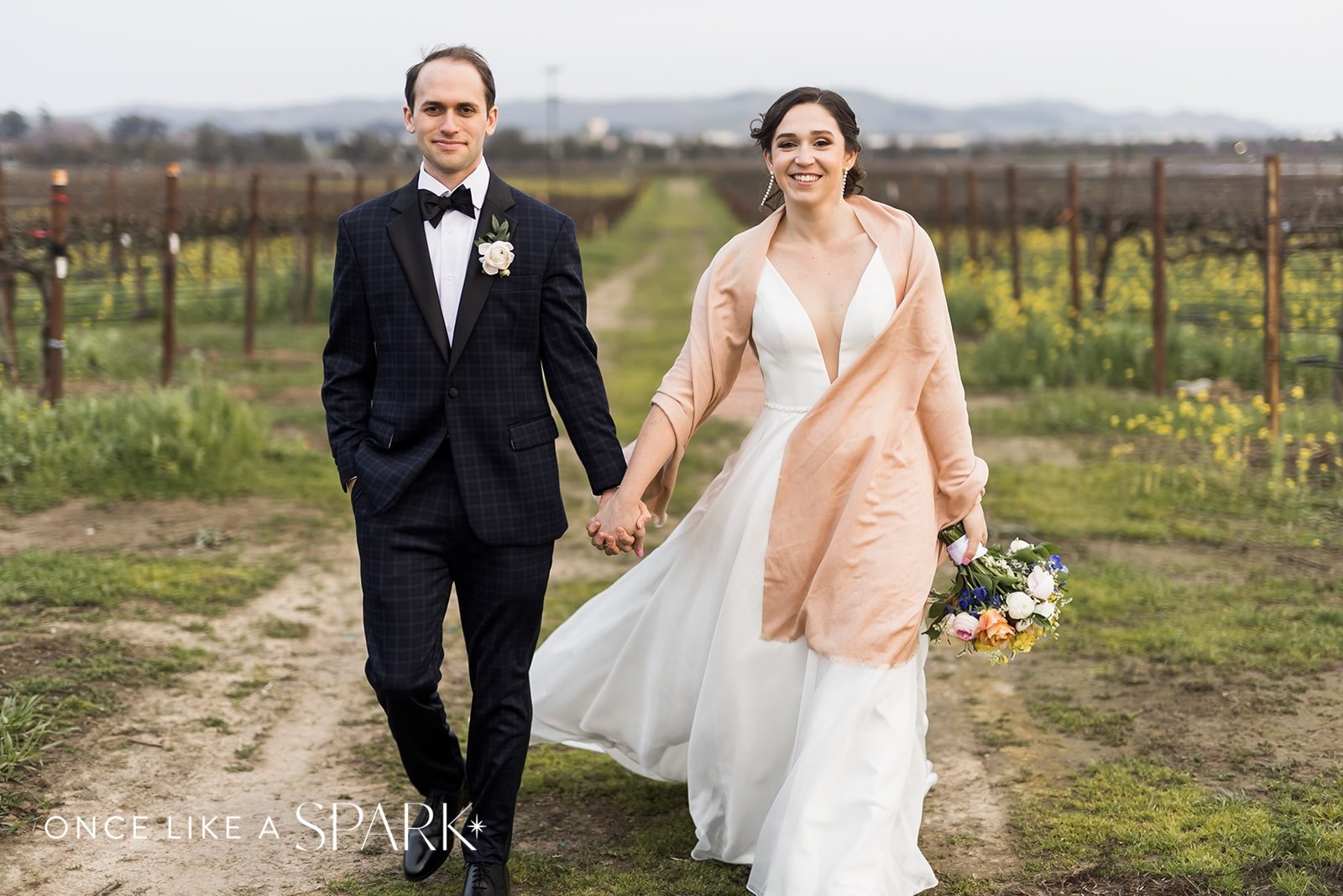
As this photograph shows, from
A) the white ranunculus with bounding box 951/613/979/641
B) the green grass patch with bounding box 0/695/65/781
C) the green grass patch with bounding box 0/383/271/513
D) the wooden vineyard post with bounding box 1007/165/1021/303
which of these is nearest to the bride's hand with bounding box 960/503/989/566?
the white ranunculus with bounding box 951/613/979/641

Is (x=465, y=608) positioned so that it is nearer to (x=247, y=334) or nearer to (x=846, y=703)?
(x=846, y=703)

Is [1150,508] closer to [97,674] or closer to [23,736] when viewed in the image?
[97,674]

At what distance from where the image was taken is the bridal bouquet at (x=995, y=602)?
3654mm

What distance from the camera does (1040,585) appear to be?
144 inches

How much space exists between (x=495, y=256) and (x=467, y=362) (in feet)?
0.86

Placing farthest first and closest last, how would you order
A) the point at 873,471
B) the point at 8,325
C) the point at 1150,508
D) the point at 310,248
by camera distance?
the point at 310,248
the point at 8,325
the point at 1150,508
the point at 873,471

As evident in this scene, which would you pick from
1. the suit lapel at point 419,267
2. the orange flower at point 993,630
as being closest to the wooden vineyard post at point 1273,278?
the orange flower at point 993,630

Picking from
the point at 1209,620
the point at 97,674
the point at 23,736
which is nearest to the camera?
the point at 23,736

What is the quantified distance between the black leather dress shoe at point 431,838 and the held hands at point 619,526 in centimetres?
84

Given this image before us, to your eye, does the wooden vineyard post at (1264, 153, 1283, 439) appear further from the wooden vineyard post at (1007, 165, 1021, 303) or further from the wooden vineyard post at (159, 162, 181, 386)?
the wooden vineyard post at (159, 162, 181, 386)

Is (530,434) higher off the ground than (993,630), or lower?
higher

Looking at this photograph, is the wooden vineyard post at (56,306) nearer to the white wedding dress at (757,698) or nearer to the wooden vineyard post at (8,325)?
the wooden vineyard post at (8,325)

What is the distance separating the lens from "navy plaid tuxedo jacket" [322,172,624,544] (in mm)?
3359

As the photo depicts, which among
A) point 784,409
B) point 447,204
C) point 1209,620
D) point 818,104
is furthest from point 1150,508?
point 447,204
